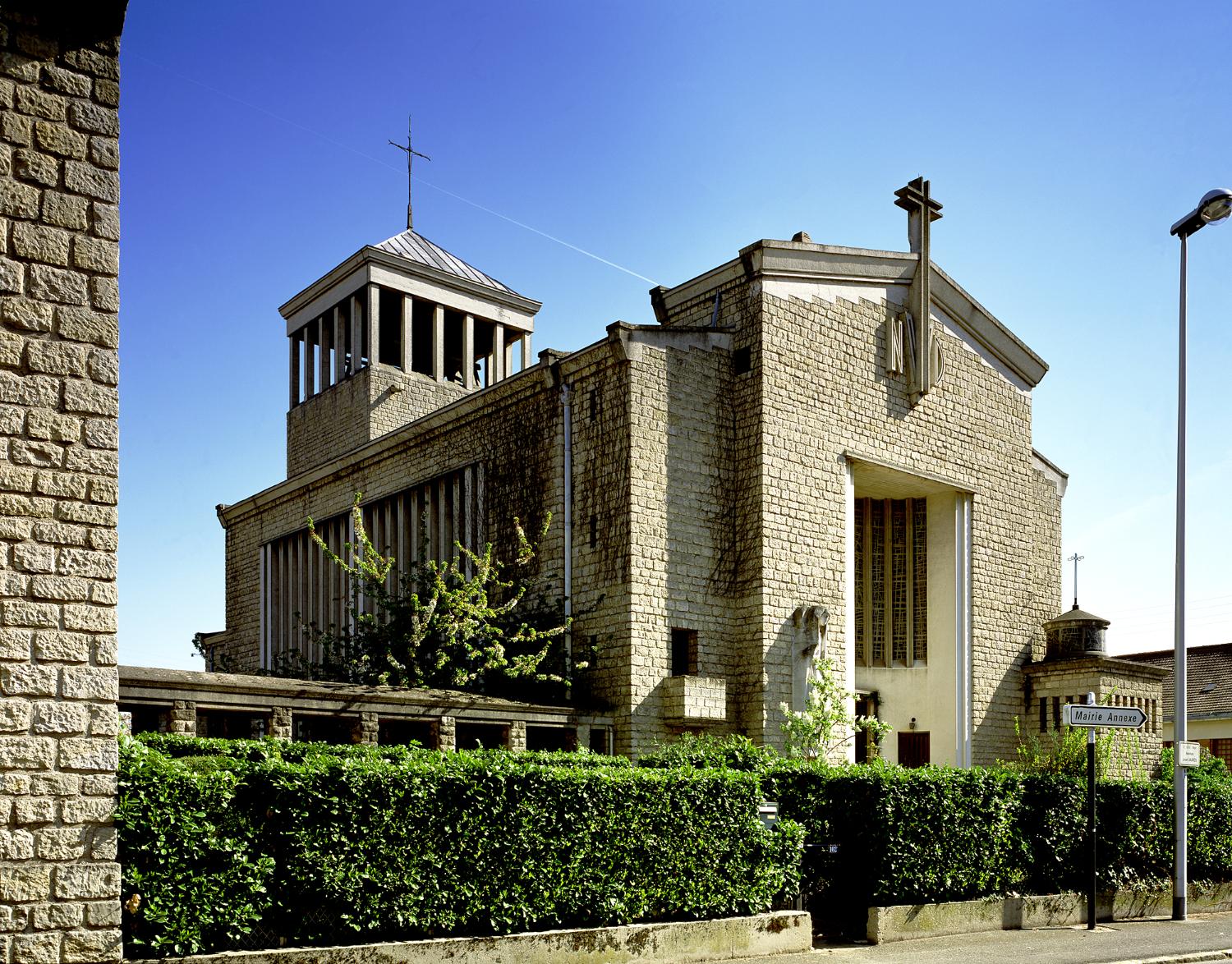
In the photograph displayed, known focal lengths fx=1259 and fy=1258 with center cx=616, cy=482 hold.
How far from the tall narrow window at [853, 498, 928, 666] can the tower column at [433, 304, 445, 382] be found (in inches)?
519

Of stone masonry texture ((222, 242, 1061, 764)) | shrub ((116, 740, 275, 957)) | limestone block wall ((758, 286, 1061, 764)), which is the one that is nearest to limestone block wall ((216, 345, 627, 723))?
stone masonry texture ((222, 242, 1061, 764))

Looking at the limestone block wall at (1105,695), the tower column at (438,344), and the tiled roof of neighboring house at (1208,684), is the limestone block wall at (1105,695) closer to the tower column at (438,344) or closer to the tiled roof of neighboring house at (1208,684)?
the tower column at (438,344)

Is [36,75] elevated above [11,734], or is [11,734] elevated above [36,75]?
[36,75]

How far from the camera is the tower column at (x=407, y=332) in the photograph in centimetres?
3316

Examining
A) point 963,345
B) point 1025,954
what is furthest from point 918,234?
point 1025,954

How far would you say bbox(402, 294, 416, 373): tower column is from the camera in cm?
3316

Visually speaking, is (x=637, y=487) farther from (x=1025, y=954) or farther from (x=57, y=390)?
(x=57, y=390)

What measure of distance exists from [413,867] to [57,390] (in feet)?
16.4

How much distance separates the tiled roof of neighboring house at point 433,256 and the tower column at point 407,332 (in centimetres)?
141

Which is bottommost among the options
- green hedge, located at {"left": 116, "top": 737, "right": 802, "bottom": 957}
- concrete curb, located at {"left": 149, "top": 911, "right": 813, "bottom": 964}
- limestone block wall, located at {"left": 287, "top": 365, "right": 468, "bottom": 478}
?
concrete curb, located at {"left": 149, "top": 911, "right": 813, "bottom": 964}

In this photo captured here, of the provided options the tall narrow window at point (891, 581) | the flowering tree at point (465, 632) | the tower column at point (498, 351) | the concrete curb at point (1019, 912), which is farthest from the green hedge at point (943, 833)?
the tower column at point (498, 351)

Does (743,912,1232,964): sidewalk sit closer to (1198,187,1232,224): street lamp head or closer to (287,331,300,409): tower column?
(1198,187,1232,224): street lamp head

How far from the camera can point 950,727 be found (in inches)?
951

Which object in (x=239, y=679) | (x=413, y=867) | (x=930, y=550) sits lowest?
(x=413, y=867)
